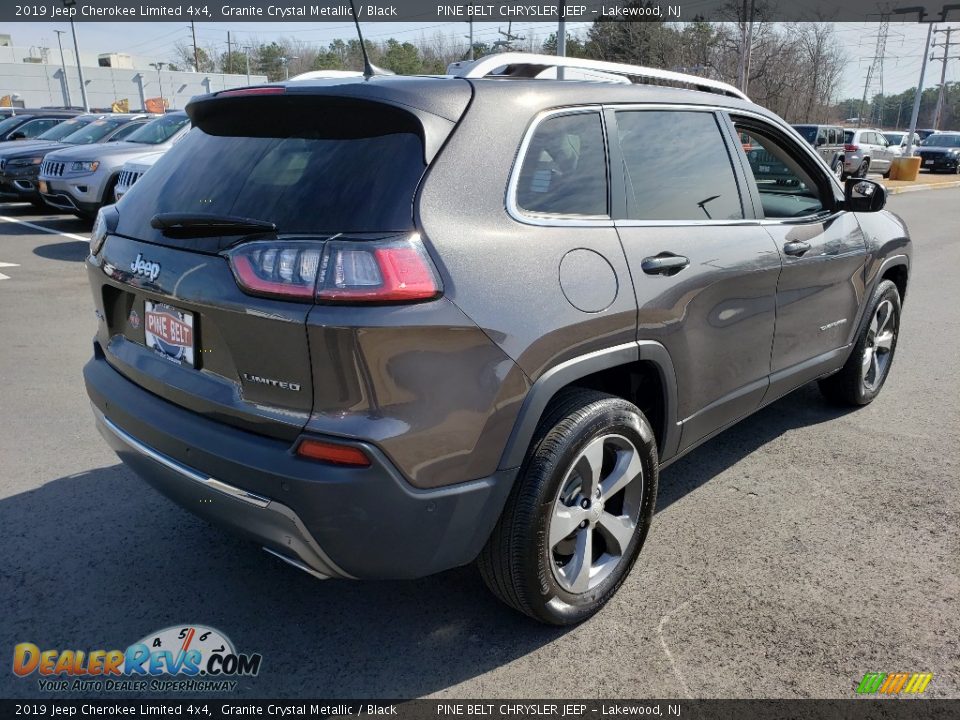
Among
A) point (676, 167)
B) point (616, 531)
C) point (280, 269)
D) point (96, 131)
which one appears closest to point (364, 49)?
point (280, 269)

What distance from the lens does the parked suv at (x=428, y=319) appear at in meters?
2.11

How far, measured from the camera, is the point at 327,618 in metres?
2.77

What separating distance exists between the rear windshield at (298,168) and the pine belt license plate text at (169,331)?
11.3 inches

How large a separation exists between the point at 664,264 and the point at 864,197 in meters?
1.93

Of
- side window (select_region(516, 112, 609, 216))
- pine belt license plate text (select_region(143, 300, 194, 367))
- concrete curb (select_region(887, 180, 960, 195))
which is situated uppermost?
side window (select_region(516, 112, 609, 216))

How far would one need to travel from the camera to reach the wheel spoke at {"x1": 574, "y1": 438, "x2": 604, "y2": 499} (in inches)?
103

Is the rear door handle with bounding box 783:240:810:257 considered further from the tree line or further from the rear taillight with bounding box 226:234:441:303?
the tree line

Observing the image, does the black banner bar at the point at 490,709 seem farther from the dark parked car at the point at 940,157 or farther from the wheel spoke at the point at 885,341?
the dark parked car at the point at 940,157

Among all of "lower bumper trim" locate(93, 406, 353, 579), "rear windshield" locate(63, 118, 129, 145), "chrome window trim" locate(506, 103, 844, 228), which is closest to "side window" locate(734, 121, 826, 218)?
"chrome window trim" locate(506, 103, 844, 228)

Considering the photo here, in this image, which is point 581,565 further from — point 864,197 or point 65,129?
point 65,129

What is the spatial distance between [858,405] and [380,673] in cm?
367

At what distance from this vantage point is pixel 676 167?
312 centimetres

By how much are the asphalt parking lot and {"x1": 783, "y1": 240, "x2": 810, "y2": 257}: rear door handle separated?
44.5 inches

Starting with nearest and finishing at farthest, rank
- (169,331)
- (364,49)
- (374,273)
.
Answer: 1. (374,273)
2. (169,331)
3. (364,49)
